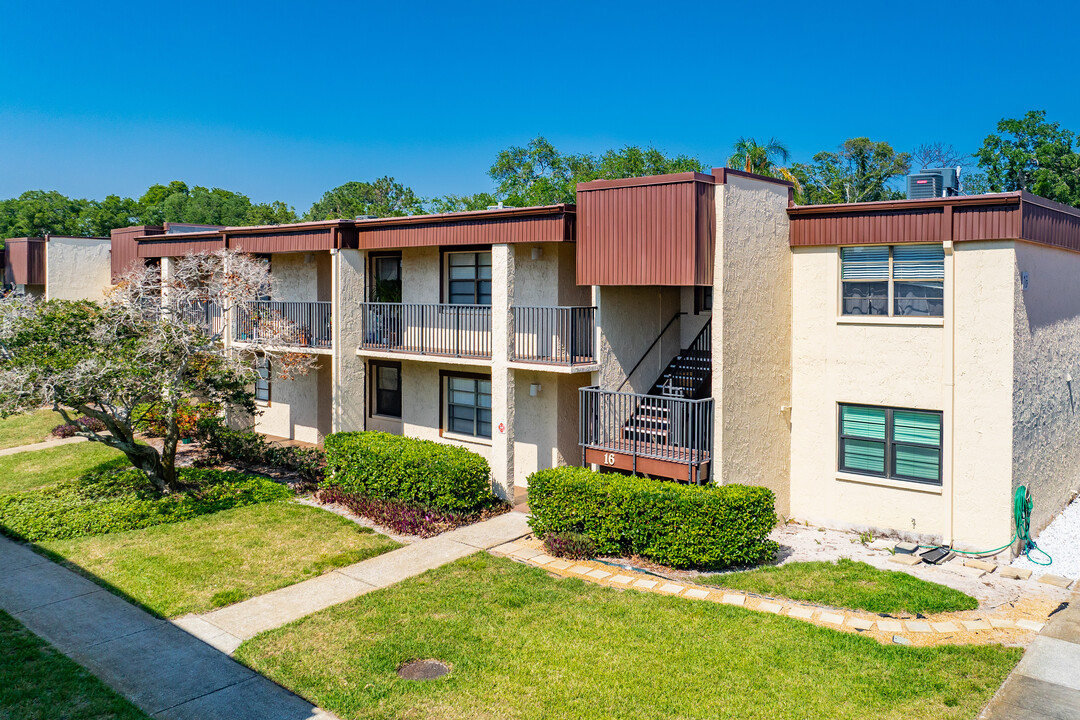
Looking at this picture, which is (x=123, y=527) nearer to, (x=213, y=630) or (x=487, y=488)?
(x=213, y=630)

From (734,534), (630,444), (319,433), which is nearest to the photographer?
(734,534)

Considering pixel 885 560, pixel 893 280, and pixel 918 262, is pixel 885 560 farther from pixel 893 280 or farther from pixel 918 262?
pixel 918 262

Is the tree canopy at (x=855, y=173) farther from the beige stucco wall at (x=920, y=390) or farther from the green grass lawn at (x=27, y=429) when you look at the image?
the green grass lawn at (x=27, y=429)

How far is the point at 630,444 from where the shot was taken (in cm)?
1382

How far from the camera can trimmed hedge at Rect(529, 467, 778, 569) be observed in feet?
37.5

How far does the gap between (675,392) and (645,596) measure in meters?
5.18

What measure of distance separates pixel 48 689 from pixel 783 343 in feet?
40.3

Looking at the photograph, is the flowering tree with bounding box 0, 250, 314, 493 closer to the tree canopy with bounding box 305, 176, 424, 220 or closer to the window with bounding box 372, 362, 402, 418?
the window with bounding box 372, 362, 402, 418

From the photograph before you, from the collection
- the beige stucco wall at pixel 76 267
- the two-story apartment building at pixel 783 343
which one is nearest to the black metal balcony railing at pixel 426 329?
the two-story apartment building at pixel 783 343

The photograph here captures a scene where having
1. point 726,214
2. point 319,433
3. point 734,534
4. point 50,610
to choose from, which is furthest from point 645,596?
point 319,433

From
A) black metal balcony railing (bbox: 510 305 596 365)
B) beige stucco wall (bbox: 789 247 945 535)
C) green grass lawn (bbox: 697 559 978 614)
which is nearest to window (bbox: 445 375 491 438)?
black metal balcony railing (bbox: 510 305 596 365)

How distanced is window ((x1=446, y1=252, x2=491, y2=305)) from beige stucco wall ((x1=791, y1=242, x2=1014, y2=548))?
21.9ft

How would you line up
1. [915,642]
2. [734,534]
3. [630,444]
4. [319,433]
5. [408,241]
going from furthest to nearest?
[319,433] → [408,241] → [630,444] → [734,534] → [915,642]

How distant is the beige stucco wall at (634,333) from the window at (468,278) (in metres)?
3.52
